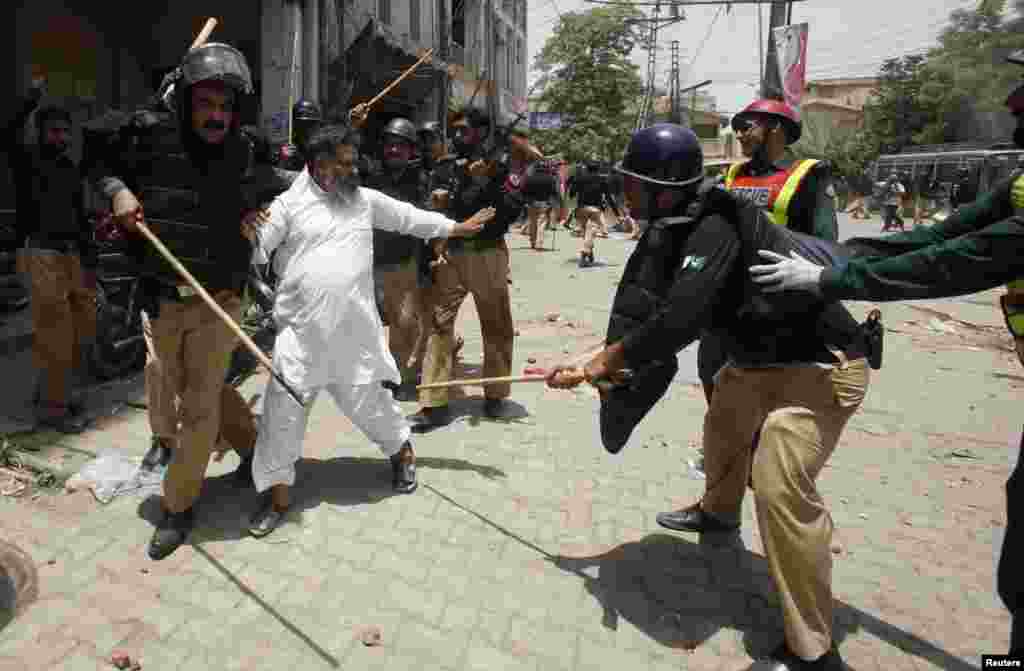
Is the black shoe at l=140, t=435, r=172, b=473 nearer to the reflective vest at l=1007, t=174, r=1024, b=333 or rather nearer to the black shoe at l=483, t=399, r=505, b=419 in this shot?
the black shoe at l=483, t=399, r=505, b=419

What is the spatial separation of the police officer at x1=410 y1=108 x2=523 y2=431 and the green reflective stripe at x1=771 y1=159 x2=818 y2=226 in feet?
6.06

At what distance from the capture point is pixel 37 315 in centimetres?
483

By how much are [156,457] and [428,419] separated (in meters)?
1.69

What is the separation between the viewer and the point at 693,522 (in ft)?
11.9

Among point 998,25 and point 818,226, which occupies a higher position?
point 998,25

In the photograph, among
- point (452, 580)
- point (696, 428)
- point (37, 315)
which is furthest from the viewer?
point (696, 428)

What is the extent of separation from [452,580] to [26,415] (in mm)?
3630

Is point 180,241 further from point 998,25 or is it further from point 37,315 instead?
point 998,25

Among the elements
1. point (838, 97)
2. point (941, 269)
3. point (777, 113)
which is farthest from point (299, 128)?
point (838, 97)

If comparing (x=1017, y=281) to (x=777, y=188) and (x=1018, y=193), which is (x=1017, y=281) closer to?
(x=1018, y=193)

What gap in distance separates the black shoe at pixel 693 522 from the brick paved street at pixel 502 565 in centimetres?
9

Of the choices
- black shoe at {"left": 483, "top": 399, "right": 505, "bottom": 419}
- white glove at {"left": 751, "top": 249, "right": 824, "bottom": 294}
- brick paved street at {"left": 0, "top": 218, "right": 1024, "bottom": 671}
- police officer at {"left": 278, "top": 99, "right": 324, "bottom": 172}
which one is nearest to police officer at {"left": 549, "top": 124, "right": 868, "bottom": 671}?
white glove at {"left": 751, "top": 249, "right": 824, "bottom": 294}

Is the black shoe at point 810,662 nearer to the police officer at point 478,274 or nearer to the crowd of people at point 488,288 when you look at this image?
the crowd of people at point 488,288

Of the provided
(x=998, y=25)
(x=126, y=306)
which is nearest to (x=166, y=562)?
(x=126, y=306)
